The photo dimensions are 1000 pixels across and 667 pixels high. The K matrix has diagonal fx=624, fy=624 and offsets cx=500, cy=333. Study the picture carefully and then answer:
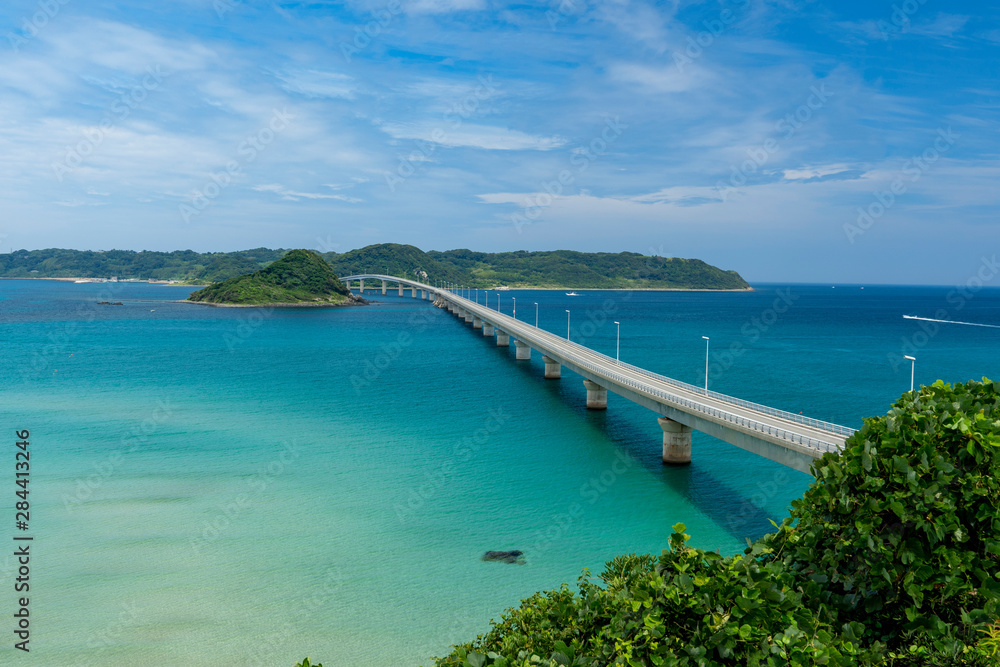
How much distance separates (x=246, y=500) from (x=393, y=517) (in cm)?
927

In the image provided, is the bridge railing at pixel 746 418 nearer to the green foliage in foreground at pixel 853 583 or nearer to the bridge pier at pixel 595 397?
the bridge pier at pixel 595 397

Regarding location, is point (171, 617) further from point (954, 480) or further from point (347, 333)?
point (347, 333)

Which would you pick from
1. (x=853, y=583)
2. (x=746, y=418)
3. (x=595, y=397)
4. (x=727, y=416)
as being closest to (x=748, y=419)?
(x=746, y=418)

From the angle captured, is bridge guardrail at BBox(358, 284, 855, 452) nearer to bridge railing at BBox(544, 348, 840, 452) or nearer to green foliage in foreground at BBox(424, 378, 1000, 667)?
bridge railing at BBox(544, 348, 840, 452)
